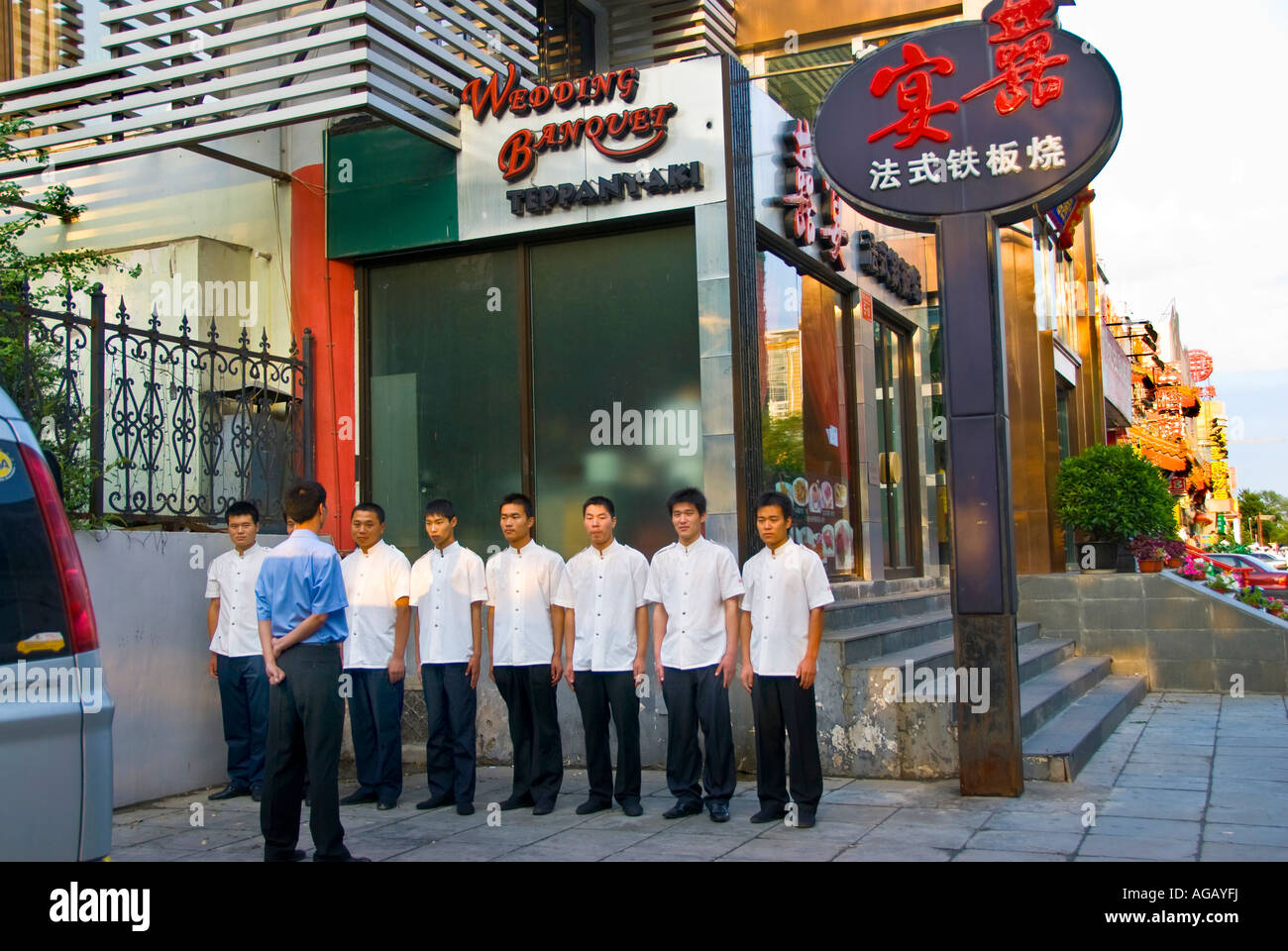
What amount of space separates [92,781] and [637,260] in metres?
6.60

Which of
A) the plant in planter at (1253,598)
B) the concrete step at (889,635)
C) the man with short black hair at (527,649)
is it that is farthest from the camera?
the plant in planter at (1253,598)

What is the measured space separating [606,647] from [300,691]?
223cm

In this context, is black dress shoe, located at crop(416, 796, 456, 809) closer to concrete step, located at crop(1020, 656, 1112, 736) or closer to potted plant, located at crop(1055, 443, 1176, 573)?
concrete step, located at crop(1020, 656, 1112, 736)

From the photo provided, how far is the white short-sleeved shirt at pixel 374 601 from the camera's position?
781 cm

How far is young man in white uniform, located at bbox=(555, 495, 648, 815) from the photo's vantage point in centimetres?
743

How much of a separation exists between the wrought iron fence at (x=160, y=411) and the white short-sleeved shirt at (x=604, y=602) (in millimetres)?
3160

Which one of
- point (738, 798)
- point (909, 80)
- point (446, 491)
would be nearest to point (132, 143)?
point (446, 491)

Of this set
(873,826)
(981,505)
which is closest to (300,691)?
(873,826)

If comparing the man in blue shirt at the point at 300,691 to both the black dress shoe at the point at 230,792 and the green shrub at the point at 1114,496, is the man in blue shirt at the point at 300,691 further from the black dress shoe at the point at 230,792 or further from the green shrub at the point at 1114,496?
the green shrub at the point at 1114,496

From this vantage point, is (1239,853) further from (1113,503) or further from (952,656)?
(1113,503)

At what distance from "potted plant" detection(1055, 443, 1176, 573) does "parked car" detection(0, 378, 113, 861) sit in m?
12.8

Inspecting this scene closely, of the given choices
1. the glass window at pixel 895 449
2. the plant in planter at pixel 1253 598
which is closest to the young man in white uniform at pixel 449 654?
the glass window at pixel 895 449
